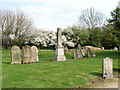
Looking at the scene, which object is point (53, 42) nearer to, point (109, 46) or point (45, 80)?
point (109, 46)

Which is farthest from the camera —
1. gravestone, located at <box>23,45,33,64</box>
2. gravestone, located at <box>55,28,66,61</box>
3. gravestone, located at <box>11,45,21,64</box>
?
gravestone, located at <box>55,28,66,61</box>

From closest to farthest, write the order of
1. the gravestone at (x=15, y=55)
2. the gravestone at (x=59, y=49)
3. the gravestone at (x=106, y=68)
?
the gravestone at (x=106, y=68) → the gravestone at (x=15, y=55) → the gravestone at (x=59, y=49)

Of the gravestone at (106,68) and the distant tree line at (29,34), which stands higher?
the distant tree line at (29,34)

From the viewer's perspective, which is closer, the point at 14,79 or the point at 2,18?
the point at 14,79

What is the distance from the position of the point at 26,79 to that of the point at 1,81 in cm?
108

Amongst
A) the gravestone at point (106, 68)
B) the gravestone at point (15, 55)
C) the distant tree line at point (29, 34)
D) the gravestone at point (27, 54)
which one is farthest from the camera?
the distant tree line at point (29, 34)

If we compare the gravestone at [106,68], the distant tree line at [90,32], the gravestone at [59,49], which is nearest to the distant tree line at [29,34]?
the distant tree line at [90,32]

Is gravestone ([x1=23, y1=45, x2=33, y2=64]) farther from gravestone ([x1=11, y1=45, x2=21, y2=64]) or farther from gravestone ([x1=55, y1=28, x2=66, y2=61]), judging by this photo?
gravestone ([x1=55, y1=28, x2=66, y2=61])

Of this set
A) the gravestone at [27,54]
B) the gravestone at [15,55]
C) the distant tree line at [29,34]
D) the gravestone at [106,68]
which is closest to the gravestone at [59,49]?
the gravestone at [27,54]

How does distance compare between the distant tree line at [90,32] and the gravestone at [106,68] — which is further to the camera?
the distant tree line at [90,32]

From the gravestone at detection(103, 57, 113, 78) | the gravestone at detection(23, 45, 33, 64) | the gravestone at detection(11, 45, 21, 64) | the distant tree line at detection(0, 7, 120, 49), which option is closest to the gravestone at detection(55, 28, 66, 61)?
the gravestone at detection(23, 45, 33, 64)

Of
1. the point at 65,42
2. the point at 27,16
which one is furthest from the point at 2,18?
the point at 65,42

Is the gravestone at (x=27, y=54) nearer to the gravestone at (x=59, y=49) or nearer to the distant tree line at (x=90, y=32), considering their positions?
the gravestone at (x=59, y=49)

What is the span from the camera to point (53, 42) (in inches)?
1369
